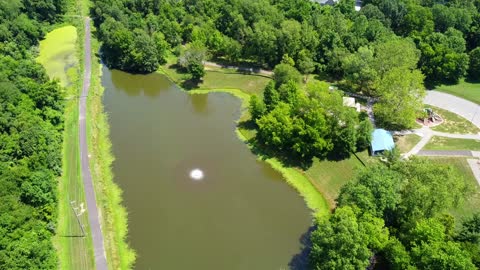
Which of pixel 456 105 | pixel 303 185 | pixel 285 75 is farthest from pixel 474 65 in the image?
pixel 303 185

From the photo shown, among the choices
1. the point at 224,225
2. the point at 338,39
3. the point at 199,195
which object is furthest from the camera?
the point at 338,39

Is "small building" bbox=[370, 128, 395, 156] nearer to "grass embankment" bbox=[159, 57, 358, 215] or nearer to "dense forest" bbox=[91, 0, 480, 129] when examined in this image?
"grass embankment" bbox=[159, 57, 358, 215]

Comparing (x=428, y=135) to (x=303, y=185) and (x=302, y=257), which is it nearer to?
(x=303, y=185)

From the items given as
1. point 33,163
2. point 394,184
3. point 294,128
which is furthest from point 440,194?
point 33,163

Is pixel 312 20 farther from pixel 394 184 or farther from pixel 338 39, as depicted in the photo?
pixel 394 184

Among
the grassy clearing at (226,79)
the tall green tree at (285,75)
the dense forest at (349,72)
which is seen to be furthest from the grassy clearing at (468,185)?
the grassy clearing at (226,79)

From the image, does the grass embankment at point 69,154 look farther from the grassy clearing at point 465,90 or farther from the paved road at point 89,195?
the grassy clearing at point 465,90
